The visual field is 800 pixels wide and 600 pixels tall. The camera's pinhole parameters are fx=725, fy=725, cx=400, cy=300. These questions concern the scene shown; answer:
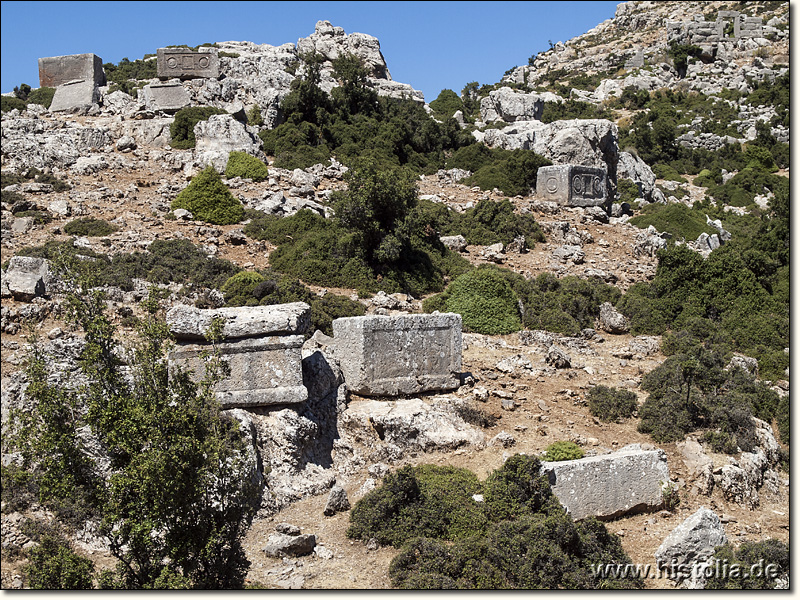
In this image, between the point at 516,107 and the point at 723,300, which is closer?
the point at 723,300

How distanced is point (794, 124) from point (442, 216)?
442 inches

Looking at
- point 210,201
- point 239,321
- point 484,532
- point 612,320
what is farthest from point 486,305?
point 210,201

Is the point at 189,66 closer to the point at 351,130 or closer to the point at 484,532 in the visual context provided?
the point at 351,130

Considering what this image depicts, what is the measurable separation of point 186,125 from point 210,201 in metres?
6.00

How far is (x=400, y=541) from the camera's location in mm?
7176

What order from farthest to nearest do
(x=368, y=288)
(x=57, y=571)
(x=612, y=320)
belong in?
(x=368, y=288)
(x=612, y=320)
(x=57, y=571)

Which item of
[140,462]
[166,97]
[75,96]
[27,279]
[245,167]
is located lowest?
[140,462]

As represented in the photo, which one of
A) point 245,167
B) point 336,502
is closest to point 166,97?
point 245,167

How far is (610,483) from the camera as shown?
7.85m

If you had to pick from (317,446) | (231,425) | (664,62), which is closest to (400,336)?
(317,446)

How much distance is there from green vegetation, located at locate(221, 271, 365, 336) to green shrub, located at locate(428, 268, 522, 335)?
1.93 m

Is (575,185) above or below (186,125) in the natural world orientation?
below

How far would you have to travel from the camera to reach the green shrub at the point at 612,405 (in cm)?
1022

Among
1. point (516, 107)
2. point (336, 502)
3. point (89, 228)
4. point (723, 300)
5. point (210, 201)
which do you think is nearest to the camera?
point (336, 502)
